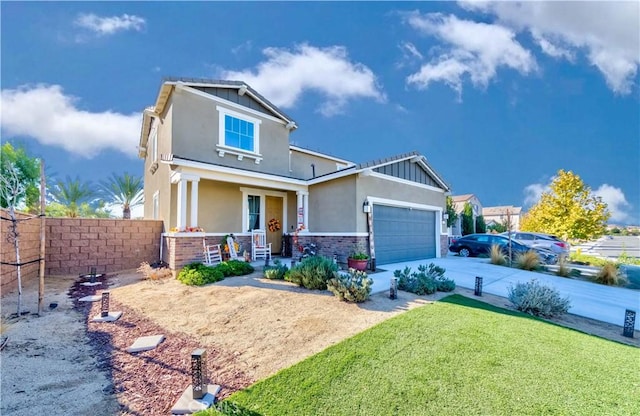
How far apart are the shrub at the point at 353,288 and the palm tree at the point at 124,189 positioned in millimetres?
15979

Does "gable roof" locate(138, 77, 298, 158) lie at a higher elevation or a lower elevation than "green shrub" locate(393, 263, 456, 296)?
higher

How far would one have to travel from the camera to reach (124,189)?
54.9 feet

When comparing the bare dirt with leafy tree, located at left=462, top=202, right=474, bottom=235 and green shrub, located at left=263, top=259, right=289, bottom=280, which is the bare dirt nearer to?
green shrub, located at left=263, top=259, right=289, bottom=280

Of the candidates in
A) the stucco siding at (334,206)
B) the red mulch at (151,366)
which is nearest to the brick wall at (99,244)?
the red mulch at (151,366)

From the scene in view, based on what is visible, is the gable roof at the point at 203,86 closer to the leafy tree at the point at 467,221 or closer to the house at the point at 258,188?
the house at the point at 258,188

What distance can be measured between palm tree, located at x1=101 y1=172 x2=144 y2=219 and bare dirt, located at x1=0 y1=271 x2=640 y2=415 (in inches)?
446

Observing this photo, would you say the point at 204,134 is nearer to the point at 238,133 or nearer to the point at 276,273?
the point at 238,133

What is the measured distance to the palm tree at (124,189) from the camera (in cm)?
1675

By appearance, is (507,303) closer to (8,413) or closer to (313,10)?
(8,413)

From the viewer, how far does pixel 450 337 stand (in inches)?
154

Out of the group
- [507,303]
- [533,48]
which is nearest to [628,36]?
[533,48]

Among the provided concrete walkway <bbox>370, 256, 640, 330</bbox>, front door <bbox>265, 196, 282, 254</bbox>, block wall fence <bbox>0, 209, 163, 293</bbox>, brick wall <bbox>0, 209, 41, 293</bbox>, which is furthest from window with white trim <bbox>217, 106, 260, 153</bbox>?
concrete walkway <bbox>370, 256, 640, 330</bbox>

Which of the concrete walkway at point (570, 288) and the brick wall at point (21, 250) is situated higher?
the brick wall at point (21, 250)

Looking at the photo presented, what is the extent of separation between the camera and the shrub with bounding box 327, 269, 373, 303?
17.7ft
